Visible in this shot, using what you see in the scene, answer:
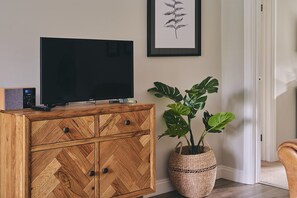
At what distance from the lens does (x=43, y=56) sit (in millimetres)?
2855

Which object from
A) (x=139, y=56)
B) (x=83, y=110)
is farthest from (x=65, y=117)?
(x=139, y=56)

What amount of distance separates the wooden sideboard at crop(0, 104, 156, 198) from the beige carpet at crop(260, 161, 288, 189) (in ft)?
5.05

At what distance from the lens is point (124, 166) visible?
3205 millimetres

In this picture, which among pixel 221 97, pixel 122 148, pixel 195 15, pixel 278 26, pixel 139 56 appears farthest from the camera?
pixel 278 26

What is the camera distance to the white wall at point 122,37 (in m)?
3.05

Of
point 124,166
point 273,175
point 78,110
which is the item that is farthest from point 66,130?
point 273,175

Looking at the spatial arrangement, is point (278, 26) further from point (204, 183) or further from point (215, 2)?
point (204, 183)

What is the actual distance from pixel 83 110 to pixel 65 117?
0.46 ft

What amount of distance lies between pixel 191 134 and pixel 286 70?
2020mm

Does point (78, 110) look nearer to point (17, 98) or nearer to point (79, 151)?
point (79, 151)

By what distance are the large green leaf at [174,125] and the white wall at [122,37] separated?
163 mm

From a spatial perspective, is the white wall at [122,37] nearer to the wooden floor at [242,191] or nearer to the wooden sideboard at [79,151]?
the wooden floor at [242,191]

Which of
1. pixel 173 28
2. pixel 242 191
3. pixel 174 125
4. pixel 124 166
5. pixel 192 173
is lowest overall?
pixel 242 191

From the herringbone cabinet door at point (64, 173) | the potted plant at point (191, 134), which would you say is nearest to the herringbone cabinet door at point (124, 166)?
the herringbone cabinet door at point (64, 173)
